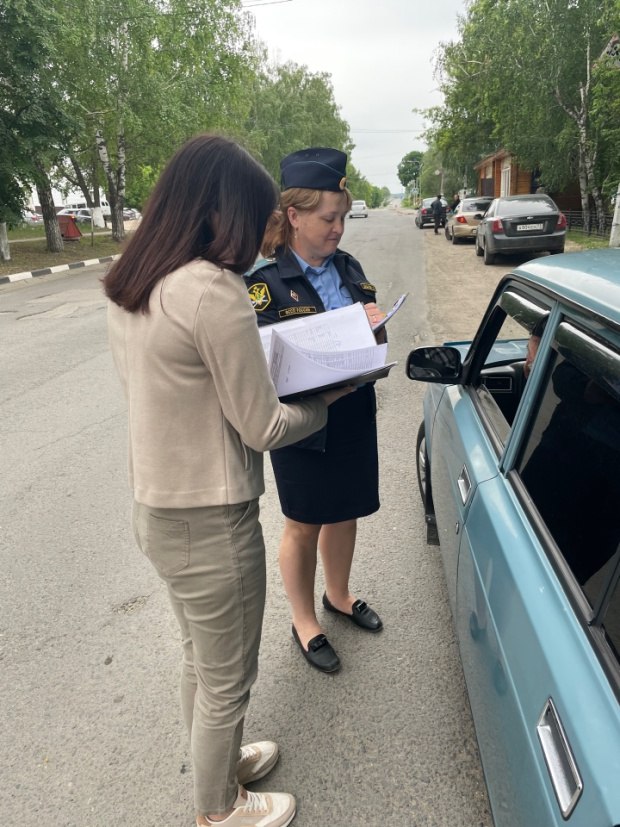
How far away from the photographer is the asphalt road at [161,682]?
189cm

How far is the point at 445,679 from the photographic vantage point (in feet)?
7.55

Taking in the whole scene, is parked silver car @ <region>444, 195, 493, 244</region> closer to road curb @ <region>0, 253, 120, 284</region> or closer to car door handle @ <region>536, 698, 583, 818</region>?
road curb @ <region>0, 253, 120, 284</region>

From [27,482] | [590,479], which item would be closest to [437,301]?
[27,482]

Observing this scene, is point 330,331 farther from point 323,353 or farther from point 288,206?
point 288,206

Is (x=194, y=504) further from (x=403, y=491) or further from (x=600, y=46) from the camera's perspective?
(x=600, y=46)

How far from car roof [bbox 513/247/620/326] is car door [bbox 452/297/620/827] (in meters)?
0.07

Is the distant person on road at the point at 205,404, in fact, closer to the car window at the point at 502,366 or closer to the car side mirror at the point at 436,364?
the car window at the point at 502,366

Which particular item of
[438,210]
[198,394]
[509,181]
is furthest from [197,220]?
[509,181]

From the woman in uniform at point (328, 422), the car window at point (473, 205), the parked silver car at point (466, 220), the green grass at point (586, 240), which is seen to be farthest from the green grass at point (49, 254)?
the woman in uniform at point (328, 422)

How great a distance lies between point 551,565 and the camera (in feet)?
4.25

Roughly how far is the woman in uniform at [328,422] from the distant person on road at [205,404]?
544 mm

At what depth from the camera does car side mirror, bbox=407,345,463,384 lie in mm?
2346

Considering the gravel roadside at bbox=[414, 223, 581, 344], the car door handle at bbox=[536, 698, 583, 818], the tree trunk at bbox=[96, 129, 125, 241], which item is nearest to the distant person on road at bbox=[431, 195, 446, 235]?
the gravel roadside at bbox=[414, 223, 581, 344]

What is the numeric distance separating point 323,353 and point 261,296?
1.70 feet
